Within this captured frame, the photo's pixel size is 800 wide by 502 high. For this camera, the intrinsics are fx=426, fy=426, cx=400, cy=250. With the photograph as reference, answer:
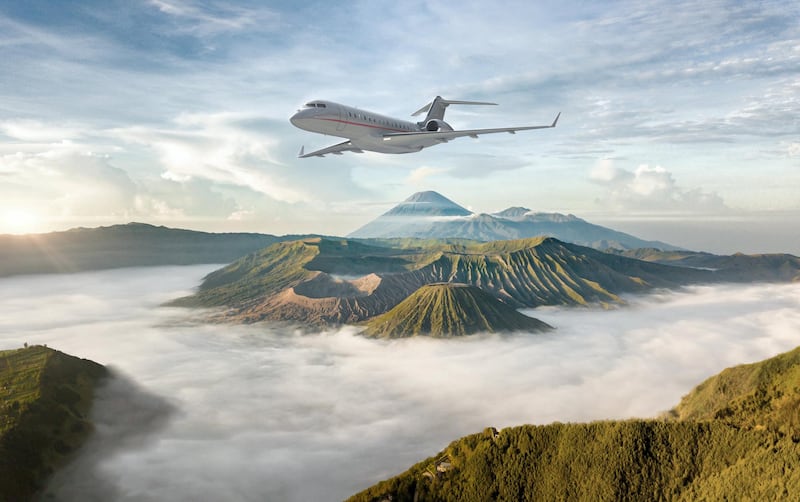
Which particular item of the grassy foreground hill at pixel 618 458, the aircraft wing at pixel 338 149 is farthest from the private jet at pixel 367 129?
the grassy foreground hill at pixel 618 458

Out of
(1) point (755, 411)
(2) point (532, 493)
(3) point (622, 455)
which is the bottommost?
(2) point (532, 493)

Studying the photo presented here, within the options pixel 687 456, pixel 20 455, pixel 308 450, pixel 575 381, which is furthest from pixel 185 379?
pixel 687 456

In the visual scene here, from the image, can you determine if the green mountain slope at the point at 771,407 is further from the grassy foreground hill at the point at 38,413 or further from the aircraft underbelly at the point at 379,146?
the grassy foreground hill at the point at 38,413

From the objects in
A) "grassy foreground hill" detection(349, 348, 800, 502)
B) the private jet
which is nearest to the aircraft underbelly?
the private jet

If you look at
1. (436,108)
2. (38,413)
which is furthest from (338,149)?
(38,413)

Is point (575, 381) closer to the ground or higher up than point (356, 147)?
closer to the ground

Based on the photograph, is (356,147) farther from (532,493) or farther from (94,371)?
(94,371)

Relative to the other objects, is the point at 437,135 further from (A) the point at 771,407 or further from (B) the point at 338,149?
(A) the point at 771,407
